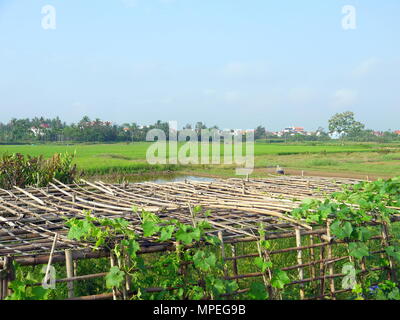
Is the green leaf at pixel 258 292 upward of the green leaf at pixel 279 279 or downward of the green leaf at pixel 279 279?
downward

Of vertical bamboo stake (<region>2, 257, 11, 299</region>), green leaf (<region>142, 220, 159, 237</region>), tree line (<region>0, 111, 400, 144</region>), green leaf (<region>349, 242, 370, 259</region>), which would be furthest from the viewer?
tree line (<region>0, 111, 400, 144</region>)

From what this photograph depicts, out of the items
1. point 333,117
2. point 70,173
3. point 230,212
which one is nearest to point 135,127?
point 333,117

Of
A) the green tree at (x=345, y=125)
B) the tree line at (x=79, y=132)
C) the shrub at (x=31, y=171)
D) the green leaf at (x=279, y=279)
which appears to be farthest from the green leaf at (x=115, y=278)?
the green tree at (x=345, y=125)

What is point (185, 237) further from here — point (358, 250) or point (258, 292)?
point (358, 250)

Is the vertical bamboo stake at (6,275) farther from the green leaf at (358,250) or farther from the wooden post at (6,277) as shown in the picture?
the green leaf at (358,250)

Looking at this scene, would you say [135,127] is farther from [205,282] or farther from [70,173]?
[205,282]

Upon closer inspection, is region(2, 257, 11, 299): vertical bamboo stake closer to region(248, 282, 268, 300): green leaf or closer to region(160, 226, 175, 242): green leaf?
region(160, 226, 175, 242): green leaf

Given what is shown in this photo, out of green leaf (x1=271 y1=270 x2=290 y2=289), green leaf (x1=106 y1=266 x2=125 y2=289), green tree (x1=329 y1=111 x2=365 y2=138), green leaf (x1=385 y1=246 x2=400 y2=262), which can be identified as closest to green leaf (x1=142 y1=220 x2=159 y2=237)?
green leaf (x1=106 y1=266 x2=125 y2=289)

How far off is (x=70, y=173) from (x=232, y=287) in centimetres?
829

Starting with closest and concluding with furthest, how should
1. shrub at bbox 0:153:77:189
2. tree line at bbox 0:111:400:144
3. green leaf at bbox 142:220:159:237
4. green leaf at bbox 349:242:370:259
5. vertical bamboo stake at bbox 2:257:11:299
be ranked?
vertical bamboo stake at bbox 2:257:11:299 < green leaf at bbox 142:220:159:237 < green leaf at bbox 349:242:370:259 < shrub at bbox 0:153:77:189 < tree line at bbox 0:111:400:144

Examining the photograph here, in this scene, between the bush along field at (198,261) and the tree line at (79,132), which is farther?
the tree line at (79,132)

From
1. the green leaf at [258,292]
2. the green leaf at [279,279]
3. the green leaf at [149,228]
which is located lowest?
the green leaf at [258,292]

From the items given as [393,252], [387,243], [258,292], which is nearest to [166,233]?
[258,292]

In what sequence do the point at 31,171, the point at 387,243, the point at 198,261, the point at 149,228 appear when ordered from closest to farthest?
the point at 198,261 → the point at 149,228 → the point at 387,243 → the point at 31,171
